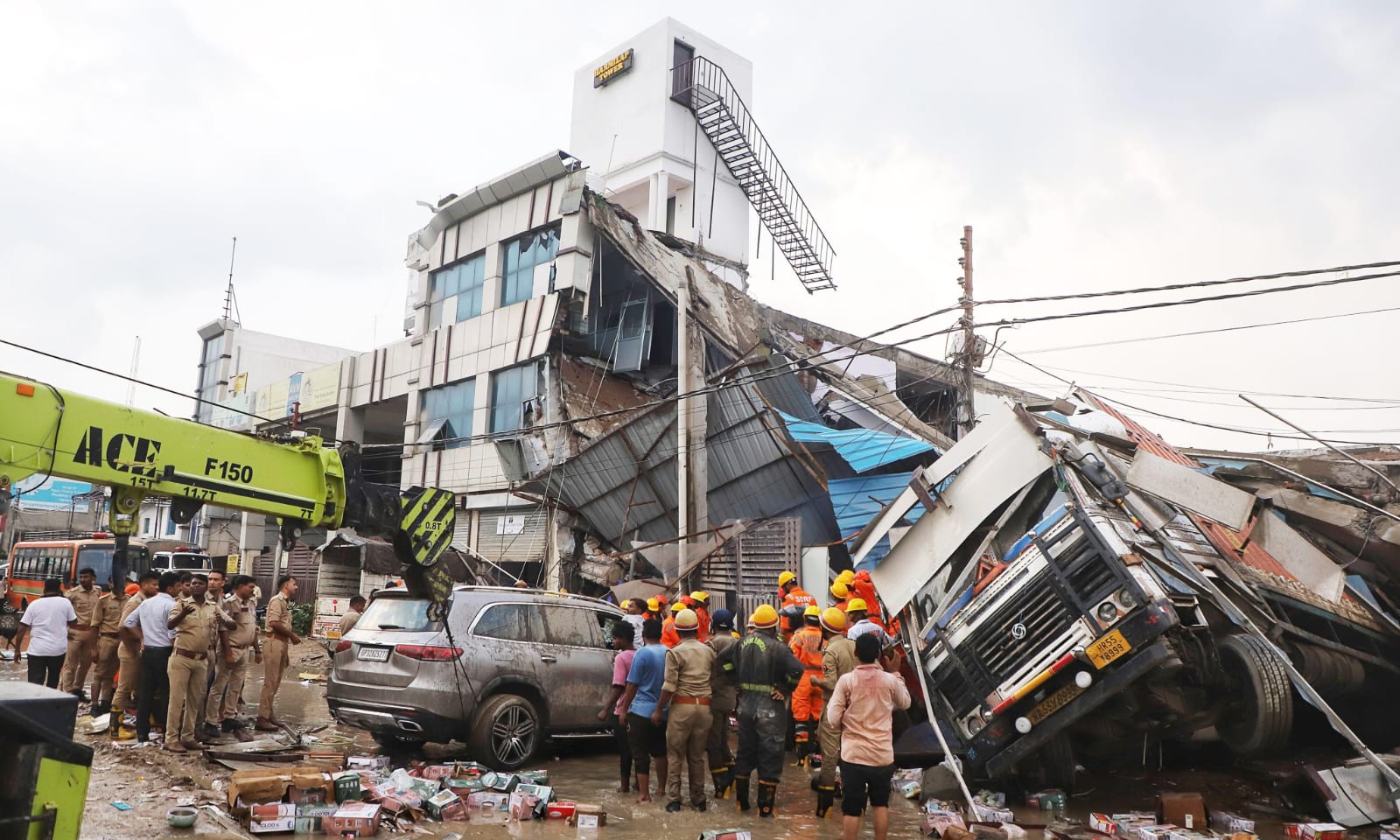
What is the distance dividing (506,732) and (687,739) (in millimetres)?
1856

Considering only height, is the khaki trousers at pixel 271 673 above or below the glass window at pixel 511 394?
below

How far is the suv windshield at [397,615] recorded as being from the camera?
804cm

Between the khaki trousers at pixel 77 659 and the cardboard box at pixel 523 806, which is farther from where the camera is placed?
the khaki trousers at pixel 77 659

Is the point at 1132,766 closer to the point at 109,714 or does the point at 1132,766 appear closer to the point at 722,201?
the point at 109,714

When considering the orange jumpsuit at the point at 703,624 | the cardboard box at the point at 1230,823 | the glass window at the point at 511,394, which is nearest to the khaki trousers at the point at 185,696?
the orange jumpsuit at the point at 703,624

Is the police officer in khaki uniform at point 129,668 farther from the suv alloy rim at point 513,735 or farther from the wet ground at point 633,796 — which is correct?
the suv alloy rim at point 513,735

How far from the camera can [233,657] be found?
9367mm

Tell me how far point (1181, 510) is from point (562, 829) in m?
5.41

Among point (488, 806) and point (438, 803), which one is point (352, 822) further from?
point (488, 806)

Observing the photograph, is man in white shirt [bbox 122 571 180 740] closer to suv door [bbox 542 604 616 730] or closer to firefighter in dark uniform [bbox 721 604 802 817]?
suv door [bbox 542 604 616 730]

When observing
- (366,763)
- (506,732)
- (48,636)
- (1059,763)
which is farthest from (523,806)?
(48,636)

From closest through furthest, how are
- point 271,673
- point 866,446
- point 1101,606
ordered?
point 1101,606 → point 271,673 → point 866,446

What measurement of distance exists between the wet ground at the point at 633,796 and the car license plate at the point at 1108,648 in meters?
1.47

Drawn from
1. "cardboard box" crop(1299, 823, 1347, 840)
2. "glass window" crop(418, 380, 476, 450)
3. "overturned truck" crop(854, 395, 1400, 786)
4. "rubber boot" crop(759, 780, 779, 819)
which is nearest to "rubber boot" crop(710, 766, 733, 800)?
"rubber boot" crop(759, 780, 779, 819)
